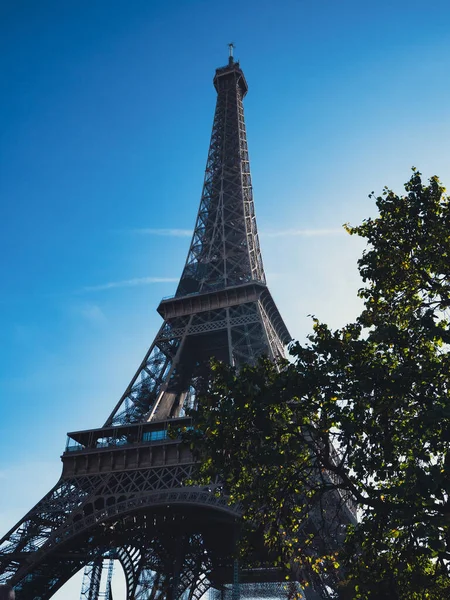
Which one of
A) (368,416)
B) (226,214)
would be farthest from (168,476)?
(226,214)

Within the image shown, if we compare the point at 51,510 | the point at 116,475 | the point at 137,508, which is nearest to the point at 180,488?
the point at 137,508

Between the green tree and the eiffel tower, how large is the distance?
555 inches

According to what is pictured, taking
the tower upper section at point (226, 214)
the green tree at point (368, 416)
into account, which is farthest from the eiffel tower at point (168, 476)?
the green tree at point (368, 416)

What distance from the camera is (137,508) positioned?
28703 mm

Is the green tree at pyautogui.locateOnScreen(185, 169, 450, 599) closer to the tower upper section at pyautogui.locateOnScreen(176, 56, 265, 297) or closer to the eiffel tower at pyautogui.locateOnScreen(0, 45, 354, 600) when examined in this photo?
the eiffel tower at pyautogui.locateOnScreen(0, 45, 354, 600)

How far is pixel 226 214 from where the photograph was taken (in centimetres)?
5516

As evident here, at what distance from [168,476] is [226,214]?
31141 millimetres


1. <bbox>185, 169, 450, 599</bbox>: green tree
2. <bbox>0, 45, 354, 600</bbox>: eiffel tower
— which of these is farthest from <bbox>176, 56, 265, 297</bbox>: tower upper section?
<bbox>185, 169, 450, 599</bbox>: green tree

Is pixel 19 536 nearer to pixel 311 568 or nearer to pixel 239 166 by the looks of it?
pixel 311 568

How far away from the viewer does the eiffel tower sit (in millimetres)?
28953

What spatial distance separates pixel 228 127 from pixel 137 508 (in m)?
48.9

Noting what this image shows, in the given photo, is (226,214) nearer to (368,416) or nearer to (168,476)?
(168,476)

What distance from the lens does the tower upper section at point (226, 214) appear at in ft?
159

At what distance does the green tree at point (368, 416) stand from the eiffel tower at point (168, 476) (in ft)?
46.2
